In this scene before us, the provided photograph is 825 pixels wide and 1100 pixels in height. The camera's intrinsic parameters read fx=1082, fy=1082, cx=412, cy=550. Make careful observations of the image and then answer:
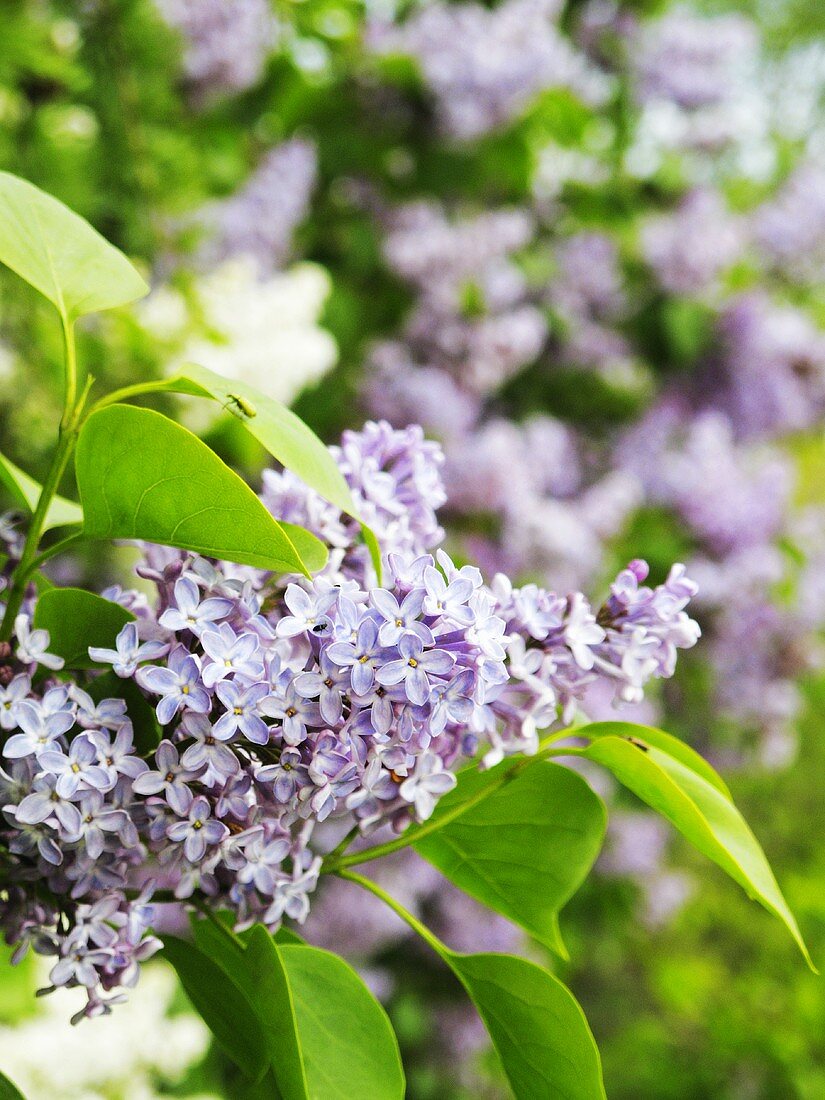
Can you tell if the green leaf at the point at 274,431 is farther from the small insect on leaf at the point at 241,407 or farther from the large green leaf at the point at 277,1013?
the large green leaf at the point at 277,1013

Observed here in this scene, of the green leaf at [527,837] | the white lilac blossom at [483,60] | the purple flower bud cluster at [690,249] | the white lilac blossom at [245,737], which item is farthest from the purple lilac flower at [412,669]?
the purple flower bud cluster at [690,249]

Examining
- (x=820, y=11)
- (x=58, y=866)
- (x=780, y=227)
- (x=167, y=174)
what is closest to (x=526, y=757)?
→ (x=58, y=866)

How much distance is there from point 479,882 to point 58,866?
146mm

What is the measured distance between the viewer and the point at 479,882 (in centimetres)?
38

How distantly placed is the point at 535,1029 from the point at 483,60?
1211mm

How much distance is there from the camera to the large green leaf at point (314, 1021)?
1.02ft

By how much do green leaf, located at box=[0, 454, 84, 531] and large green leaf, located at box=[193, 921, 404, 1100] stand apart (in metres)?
0.16

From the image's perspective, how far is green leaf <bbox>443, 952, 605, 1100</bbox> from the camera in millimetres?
336

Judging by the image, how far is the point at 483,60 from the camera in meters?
1.30

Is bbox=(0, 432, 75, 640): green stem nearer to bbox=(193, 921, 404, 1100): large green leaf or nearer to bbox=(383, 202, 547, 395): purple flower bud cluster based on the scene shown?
bbox=(193, 921, 404, 1100): large green leaf

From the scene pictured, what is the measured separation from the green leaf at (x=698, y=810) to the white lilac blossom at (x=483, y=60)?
1.15 metres

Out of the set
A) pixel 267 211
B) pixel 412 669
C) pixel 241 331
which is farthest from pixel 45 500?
pixel 267 211

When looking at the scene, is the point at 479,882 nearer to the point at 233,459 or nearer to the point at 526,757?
the point at 526,757

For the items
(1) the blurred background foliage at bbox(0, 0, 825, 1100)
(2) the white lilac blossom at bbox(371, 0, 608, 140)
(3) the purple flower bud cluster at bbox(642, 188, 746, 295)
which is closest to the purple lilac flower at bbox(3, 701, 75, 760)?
(1) the blurred background foliage at bbox(0, 0, 825, 1100)
